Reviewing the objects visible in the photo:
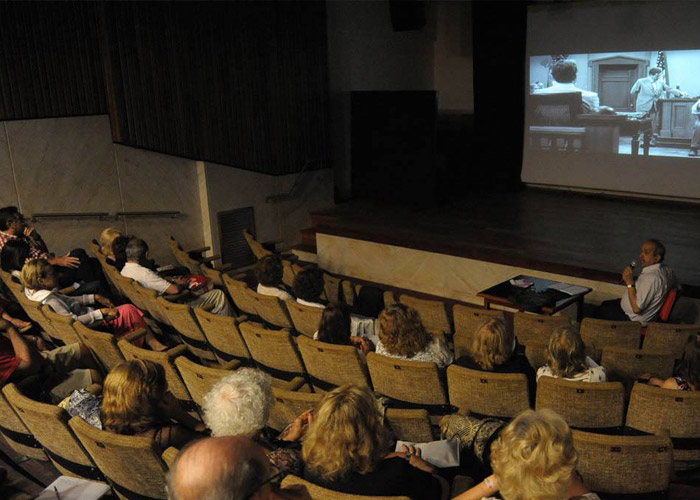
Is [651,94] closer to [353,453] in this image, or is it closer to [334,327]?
[334,327]

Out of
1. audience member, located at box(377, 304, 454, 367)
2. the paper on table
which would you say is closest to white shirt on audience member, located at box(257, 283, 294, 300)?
audience member, located at box(377, 304, 454, 367)

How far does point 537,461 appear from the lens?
6.56ft

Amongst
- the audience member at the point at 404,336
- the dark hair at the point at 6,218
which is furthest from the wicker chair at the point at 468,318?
the dark hair at the point at 6,218

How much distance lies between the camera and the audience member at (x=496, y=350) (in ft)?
11.1

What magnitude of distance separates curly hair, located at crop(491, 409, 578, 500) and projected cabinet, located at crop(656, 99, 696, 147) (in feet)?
28.0

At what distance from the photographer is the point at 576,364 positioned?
3311mm

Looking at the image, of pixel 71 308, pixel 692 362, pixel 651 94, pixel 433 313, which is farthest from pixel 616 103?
pixel 71 308

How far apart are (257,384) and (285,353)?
4.47ft

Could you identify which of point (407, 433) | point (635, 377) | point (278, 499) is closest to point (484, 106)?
point (635, 377)

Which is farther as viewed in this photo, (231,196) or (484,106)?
(484,106)

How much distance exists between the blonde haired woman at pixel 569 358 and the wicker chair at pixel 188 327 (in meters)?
2.50

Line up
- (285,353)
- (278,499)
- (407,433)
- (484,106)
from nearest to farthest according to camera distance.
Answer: (278,499), (407,433), (285,353), (484,106)

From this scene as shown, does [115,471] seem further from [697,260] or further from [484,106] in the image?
[484,106]

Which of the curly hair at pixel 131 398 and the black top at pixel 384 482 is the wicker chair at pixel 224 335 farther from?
the black top at pixel 384 482
